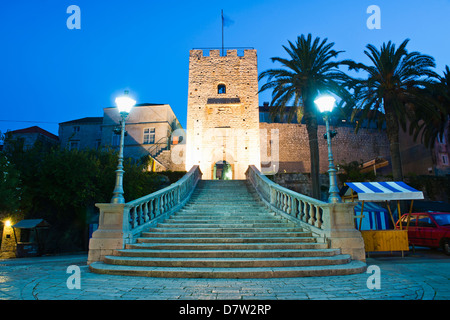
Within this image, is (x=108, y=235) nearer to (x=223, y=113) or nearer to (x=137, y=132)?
(x=223, y=113)

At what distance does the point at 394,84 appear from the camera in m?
15.4

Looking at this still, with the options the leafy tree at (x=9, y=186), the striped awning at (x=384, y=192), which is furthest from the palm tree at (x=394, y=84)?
the leafy tree at (x=9, y=186)

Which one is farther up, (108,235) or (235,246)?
(108,235)

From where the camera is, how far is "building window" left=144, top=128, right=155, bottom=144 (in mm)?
30047

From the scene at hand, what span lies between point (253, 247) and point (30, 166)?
45.1 feet

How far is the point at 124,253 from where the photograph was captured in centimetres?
684

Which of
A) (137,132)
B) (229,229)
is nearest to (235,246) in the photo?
(229,229)

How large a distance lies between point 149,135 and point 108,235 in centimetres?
2416

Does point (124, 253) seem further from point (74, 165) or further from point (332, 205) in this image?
point (74, 165)

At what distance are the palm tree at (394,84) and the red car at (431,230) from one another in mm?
4847

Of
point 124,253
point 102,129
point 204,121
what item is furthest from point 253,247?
point 102,129

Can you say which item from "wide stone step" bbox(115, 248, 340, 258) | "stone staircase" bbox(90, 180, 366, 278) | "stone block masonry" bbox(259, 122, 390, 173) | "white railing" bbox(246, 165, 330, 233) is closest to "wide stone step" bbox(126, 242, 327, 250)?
"stone staircase" bbox(90, 180, 366, 278)

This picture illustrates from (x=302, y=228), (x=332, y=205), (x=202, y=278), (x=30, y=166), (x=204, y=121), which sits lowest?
(x=202, y=278)

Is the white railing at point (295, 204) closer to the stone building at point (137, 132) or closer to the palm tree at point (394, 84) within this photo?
the palm tree at point (394, 84)
